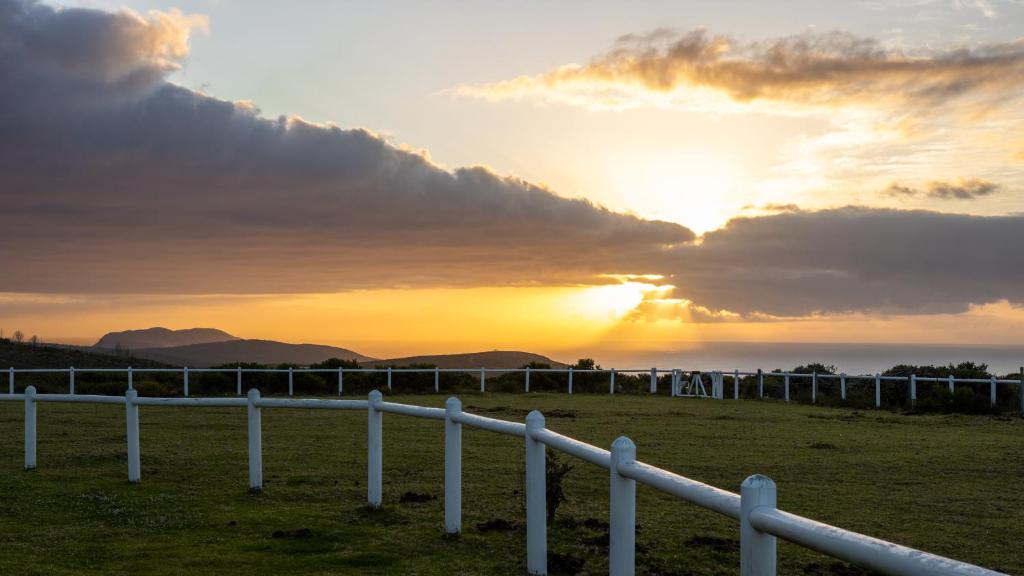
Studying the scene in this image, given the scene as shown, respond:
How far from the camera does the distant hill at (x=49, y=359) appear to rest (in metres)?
62.4

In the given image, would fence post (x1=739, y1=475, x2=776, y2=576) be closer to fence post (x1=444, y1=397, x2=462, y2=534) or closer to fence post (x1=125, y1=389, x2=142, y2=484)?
fence post (x1=444, y1=397, x2=462, y2=534)

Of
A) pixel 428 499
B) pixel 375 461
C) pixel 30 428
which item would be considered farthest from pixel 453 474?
pixel 30 428

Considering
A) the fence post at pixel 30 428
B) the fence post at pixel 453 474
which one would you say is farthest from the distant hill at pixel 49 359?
the fence post at pixel 453 474

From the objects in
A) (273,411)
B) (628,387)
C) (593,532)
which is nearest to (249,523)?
(593,532)

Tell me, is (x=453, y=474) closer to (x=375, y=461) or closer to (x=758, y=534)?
(x=375, y=461)

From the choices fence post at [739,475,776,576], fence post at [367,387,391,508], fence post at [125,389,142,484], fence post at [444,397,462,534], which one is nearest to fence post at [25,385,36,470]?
fence post at [125,389,142,484]

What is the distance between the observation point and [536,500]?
7.74 meters

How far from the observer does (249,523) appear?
10.3 m

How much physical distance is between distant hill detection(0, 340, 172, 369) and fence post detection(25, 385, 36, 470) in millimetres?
48382

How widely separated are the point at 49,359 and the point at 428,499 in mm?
61029

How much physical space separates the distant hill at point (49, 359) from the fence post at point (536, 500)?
5731 cm

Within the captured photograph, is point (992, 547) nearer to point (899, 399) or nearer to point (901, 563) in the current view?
point (901, 563)

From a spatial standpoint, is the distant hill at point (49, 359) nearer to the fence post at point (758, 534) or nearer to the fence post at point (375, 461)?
the fence post at point (375, 461)

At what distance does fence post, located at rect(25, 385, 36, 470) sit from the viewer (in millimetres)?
14359
